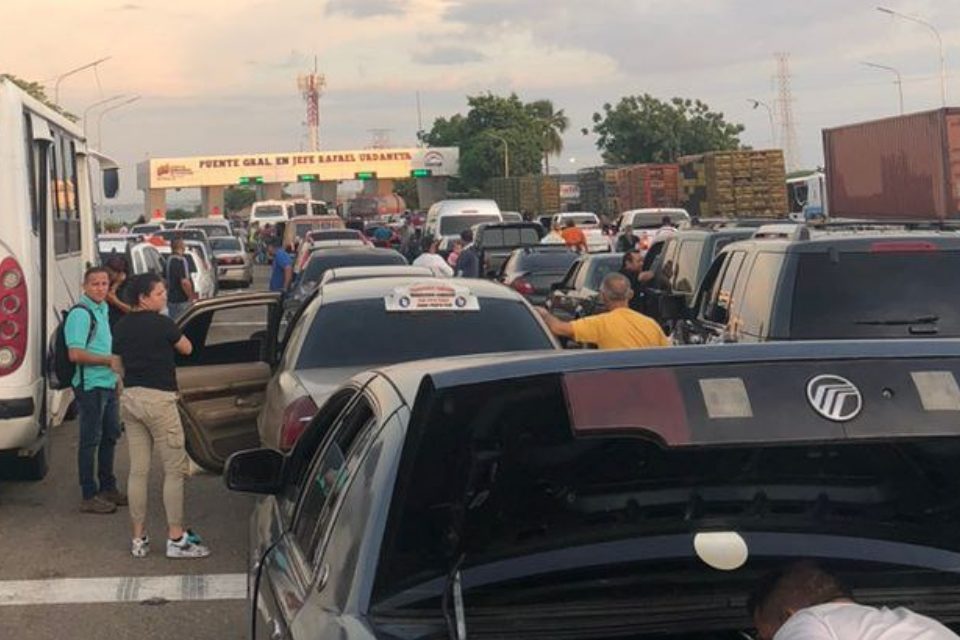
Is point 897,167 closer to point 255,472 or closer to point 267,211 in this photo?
point 255,472

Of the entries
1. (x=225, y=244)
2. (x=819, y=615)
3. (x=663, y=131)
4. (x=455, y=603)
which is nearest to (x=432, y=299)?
(x=455, y=603)

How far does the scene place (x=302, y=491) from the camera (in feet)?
13.9

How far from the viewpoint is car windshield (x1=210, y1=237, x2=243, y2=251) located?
3803 centimetres

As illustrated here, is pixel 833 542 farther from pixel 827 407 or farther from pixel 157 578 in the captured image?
pixel 157 578

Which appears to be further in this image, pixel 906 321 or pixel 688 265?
pixel 688 265

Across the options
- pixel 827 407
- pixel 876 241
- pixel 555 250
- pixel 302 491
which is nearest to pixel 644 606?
pixel 827 407

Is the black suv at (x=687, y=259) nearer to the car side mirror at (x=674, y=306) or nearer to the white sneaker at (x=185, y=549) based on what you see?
the car side mirror at (x=674, y=306)

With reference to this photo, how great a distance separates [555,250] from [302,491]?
17.2 m

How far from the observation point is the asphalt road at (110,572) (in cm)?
650

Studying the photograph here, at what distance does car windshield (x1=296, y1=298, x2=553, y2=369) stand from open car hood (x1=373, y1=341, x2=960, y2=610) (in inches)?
167

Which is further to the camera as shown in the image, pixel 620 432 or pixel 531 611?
pixel 531 611

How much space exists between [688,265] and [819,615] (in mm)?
10472

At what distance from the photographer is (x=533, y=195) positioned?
206 feet

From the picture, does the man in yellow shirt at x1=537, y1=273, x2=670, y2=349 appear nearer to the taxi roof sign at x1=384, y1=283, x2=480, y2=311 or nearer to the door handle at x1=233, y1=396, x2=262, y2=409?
the taxi roof sign at x1=384, y1=283, x2=480, y2=311
